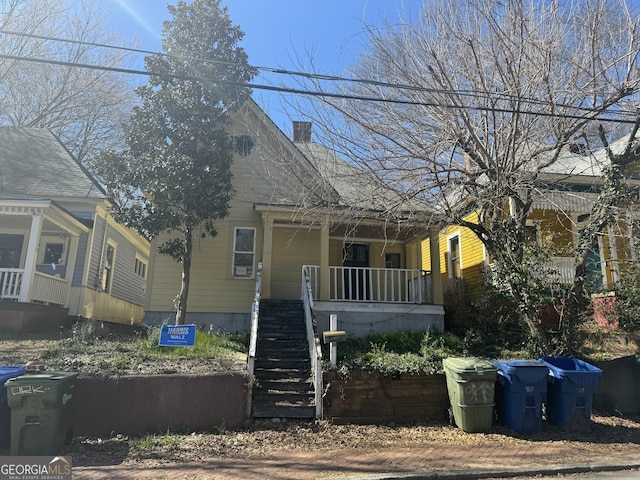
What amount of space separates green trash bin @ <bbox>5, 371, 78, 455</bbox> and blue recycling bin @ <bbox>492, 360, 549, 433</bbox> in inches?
267

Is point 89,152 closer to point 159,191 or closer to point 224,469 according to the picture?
point 159,191

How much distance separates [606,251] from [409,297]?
7.10 metres

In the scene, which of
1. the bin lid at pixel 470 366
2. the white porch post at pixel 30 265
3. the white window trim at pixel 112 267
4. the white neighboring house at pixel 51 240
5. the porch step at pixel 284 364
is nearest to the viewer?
the bin lid at pixel 470 366

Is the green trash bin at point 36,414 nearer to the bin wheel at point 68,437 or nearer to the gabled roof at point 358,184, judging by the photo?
the bin wheel at point 68,437

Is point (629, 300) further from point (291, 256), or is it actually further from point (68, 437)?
point (68, 437)

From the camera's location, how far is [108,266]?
53.7ft

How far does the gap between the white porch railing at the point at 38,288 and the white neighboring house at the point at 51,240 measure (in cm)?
3

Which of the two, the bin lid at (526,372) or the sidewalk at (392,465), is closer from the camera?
the sidewalk at (392,465)

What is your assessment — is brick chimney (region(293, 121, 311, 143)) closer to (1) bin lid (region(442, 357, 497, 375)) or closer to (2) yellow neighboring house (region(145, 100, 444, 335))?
(2) yellow neighboring house (region(145, 100, 444, 335))

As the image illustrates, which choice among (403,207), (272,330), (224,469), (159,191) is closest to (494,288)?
(403,207)

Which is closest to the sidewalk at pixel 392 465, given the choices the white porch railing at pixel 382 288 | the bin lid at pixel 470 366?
the bin lid at pixel 470 366

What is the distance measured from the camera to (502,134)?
9.40 m

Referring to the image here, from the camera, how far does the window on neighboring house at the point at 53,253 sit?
14.7m

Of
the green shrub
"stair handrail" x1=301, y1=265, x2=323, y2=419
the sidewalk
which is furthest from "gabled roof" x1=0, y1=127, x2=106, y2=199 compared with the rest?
the green shrub
